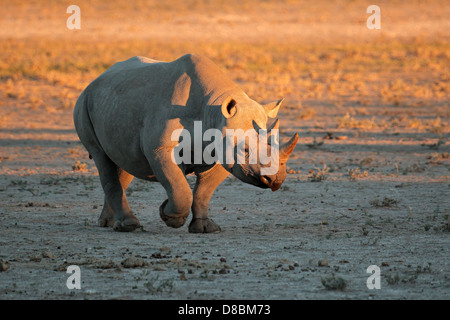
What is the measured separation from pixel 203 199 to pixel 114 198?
105 centimetres

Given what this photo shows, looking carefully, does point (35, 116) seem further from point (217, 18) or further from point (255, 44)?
point (217, 18)

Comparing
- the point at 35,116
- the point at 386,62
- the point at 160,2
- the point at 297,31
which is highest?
the point at 160,2

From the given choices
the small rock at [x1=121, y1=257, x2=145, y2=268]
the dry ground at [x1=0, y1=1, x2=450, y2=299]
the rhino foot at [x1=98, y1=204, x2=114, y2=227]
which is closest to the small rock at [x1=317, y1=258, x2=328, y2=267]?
the dry ground at [x1=0, y1=1, x2=450, y2=299]

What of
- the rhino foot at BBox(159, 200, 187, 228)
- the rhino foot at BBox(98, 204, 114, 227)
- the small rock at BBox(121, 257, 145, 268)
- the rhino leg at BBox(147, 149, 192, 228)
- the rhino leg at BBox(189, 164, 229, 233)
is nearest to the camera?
the small rock at BBox(121, 257, 145, 268)

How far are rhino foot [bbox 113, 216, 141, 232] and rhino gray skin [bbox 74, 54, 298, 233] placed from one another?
11 mm

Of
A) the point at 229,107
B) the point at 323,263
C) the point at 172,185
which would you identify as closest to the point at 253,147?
the point at 229,107

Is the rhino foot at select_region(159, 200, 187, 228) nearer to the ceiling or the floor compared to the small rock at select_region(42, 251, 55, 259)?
nearer to the ceiling

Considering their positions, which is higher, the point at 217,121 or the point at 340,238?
the point at 217,121

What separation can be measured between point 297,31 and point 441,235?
3299cm

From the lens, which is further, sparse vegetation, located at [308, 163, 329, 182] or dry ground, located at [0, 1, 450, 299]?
sparse vegetation, located at [308, 163, 329, 182]

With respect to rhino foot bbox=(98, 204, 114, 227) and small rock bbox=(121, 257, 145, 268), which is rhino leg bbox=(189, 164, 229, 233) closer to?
rhino foot bbox=(98, 204, 114, 227)

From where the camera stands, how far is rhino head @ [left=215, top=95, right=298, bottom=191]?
8055mm

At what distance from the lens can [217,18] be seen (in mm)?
Result: 46188

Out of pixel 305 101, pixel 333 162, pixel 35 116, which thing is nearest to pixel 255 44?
pixel 305 101
